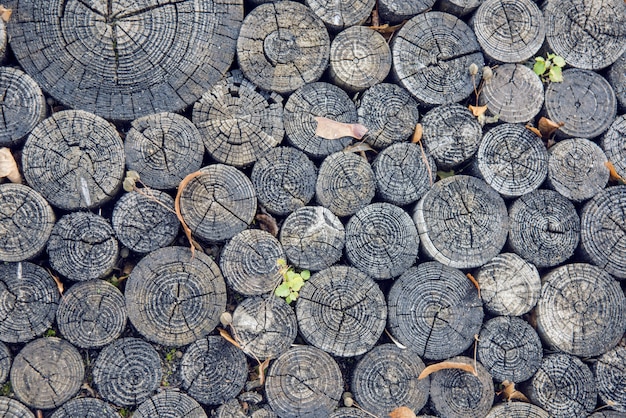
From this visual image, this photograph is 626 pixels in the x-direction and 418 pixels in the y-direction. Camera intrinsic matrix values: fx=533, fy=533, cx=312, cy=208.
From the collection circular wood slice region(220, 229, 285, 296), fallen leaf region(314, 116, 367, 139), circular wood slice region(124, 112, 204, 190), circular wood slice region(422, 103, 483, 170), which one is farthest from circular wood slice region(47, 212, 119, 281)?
circular wood slice region(422, 103, 483, 170)

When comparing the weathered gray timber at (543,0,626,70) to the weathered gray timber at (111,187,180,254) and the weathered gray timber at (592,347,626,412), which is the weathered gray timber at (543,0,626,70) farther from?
the weathered gray timber at (111,187,180,254)

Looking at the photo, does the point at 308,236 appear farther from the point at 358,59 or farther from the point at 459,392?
the point at 459,392

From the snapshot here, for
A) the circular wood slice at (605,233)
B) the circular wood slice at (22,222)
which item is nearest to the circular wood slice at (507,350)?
the circular wood slice at (605,233)

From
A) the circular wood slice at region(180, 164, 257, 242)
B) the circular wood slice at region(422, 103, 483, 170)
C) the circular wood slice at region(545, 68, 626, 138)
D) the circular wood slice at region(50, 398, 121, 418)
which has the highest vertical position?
the circular wood slice at region(545, 68, 626, 138)

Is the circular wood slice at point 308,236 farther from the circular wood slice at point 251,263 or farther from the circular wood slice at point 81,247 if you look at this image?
the circular wood slice at point 81,247

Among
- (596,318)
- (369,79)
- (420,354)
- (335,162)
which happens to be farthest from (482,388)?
(369,79)

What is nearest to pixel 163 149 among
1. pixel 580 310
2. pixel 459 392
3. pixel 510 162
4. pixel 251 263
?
pixel 251 263
